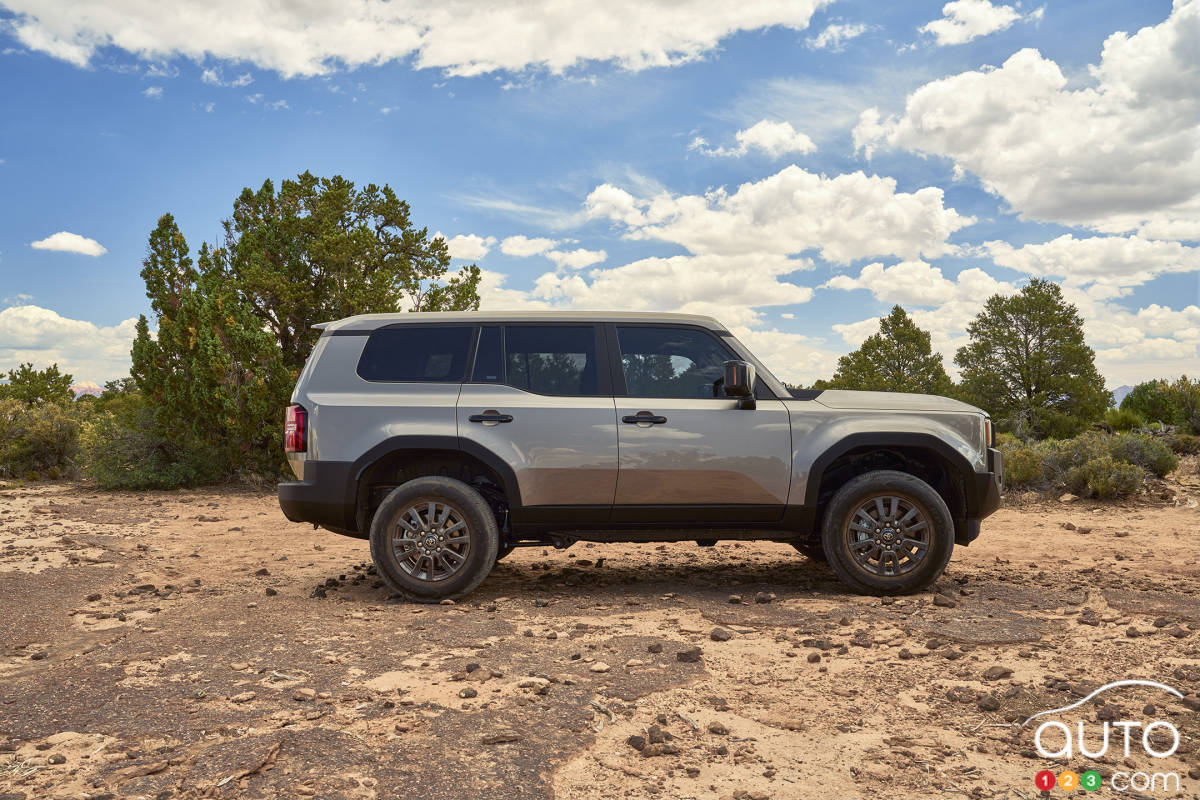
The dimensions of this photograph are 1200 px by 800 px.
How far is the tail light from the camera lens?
624 centimetres

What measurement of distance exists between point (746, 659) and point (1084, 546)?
5.97m

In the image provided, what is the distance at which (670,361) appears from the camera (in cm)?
636

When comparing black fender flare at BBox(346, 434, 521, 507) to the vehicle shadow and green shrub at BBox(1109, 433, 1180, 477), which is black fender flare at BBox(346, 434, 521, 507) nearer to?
the vehicle shadow

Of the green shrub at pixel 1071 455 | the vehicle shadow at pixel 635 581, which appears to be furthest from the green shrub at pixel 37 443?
the green shrub at pixel 1071 455

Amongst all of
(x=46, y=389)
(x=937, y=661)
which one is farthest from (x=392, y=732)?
(x=46, y=389)

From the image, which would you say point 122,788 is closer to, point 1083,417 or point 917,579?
point 917,579

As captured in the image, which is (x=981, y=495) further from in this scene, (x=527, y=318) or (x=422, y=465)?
(x=422, y=465)

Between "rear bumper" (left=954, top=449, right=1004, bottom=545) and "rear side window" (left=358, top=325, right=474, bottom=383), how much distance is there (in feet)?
12.2

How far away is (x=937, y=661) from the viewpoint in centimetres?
472

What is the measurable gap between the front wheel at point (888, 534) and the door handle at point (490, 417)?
237 centimetres

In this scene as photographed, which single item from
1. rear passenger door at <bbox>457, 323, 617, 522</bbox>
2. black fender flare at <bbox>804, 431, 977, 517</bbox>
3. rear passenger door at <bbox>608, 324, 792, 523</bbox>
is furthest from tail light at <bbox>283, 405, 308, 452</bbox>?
black fender flare at <bbox>804, 431, 977, 517</bbox>

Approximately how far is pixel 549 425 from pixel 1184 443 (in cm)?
1595

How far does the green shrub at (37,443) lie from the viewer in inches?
716

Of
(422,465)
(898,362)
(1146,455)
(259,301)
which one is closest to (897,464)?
(422,465)
